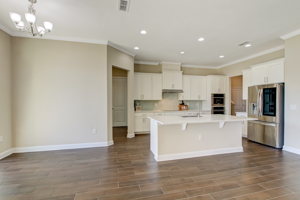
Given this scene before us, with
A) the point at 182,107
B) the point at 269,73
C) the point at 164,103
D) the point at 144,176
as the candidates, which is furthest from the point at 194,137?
the point at 164,103

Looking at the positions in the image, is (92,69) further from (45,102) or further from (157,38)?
(157,38)

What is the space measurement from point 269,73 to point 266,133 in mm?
1640

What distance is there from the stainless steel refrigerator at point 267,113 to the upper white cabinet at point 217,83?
5.65 ft

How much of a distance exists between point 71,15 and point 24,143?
126 inches

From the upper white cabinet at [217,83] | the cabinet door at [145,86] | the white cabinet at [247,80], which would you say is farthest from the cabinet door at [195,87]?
the cabinet door at [145,86]

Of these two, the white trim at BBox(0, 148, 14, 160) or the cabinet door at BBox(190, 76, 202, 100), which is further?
the cabinet door at BBox(190, 76, 202, 100)

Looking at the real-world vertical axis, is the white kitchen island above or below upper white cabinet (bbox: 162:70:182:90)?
below

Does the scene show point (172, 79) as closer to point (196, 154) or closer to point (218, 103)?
point (218, 103)

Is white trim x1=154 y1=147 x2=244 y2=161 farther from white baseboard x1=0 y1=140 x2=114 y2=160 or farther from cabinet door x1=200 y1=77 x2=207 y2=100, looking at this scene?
cabinet door x1=200 y1=77 x2=207 y2=100

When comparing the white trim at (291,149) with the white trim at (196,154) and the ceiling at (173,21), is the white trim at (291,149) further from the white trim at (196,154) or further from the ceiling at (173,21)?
the ceiling at (173,21)

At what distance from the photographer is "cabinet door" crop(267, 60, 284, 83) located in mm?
3766

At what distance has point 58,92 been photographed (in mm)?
3773

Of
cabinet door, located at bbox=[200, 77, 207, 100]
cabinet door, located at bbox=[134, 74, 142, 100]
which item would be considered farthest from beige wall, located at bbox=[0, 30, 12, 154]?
cabinet door, located at bbox=[200, 77, 207, 100]

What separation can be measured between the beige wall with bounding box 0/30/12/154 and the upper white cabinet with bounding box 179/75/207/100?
5393 millimetres
